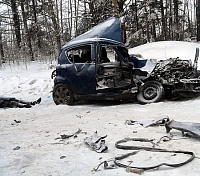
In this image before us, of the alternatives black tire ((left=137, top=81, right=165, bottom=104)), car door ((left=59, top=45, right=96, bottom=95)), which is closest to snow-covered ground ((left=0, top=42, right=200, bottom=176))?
black tire ((left=137, top=81, right=165, bottom=104))

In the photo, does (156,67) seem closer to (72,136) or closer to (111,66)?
(111,66)

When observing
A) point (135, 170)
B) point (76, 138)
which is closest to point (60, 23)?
point (76, 138)

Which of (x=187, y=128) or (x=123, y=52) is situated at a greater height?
(x=123, y=52)

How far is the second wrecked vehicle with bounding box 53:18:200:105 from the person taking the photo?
7.20m

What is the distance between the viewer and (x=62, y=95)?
26.2ft

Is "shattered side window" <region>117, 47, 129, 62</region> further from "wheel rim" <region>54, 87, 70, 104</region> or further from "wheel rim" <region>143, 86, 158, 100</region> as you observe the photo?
"wheel rim" <region>54, 87, 70, 104</region>

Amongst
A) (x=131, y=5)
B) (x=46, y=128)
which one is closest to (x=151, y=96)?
(x=46, y=128)

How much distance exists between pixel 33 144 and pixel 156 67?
A: 4.68m

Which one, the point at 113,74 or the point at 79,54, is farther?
Answer: the point at 79,54

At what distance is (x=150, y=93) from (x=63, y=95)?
266 cm

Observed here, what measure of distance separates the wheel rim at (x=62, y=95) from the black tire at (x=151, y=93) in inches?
86.1

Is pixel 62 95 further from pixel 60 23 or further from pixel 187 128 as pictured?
pixel 60 23

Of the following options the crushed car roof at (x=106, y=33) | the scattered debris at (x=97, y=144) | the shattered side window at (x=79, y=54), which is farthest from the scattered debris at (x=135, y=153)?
the crushed car roof at (x=106, y=33)

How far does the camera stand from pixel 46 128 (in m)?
5.07
